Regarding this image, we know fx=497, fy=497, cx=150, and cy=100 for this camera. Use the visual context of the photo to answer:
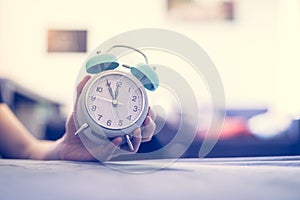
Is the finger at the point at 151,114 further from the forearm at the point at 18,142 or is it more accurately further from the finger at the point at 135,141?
the forearm at the point at 18,142

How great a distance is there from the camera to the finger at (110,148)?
0.82 metres

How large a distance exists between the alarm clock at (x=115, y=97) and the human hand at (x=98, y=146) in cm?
2

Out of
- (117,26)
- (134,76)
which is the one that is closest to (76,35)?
(117,26)

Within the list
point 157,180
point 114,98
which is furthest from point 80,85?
point 157,180

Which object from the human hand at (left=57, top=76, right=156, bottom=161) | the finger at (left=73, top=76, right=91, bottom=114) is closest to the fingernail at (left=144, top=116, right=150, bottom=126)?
the human hand at (left=57, top=76, right=156, bottom=161)

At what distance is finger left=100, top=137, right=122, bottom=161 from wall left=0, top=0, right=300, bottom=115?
124 millimetres

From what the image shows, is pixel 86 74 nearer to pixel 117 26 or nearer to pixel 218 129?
pixel 117 26

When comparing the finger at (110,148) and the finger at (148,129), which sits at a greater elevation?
the finger at (148,129)

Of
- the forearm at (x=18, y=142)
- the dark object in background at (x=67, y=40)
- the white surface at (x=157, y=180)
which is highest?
the dark object in background at (x=67, y=40)

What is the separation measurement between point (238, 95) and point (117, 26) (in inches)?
10.2

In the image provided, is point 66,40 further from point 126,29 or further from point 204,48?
point 204,48

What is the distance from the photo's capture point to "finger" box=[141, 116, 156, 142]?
2.67ft

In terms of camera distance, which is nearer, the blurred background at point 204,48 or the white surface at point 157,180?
the white surface at point 157,180

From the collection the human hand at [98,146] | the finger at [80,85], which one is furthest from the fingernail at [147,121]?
the finger at [80,85]
